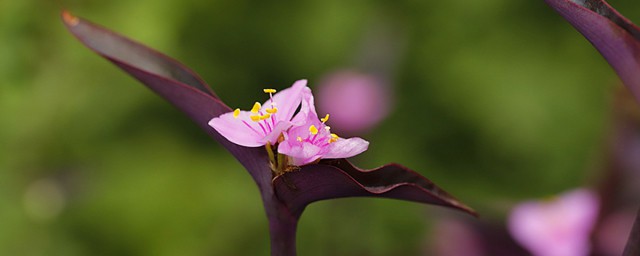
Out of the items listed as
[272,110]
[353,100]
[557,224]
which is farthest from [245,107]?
[272,110]

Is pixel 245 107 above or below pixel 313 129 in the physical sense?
below

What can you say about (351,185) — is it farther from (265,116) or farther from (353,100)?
(353,100)

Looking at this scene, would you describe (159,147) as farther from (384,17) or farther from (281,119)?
(281,119)

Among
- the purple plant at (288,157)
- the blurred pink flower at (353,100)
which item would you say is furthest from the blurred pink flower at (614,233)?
the blurred pink flower at (353,100)

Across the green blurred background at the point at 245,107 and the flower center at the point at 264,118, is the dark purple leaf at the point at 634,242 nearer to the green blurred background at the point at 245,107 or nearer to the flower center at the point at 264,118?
the flower center at the point at 264,118

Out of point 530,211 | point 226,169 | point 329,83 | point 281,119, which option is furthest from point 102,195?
point 281,119

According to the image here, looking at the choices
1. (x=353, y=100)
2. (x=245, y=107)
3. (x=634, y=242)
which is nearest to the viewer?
(x=634, y=242)
